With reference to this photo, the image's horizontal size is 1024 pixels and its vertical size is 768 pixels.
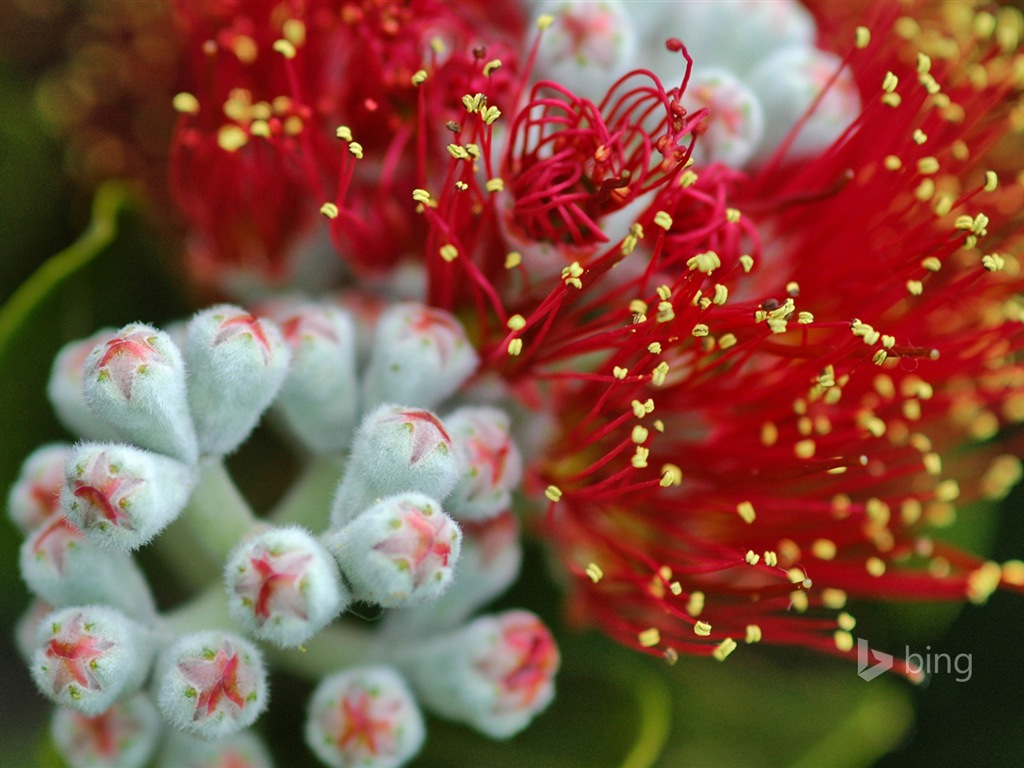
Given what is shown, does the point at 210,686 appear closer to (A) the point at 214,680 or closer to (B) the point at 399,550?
(A) the point at 214,680

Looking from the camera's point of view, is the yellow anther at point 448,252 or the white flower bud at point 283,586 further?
the yellow anther at point 448,252

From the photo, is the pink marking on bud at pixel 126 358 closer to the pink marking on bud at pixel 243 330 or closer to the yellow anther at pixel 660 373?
the pink marking on bud at pixel 243 330

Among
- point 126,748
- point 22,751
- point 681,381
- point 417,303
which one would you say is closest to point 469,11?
point 417,303

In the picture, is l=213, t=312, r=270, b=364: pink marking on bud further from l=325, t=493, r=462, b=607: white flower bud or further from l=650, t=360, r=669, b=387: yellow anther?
l=650, t=360, r=669, b=387: yellow anther

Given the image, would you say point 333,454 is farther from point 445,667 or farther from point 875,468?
point 875,468

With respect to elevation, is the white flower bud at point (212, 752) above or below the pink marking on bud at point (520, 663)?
below

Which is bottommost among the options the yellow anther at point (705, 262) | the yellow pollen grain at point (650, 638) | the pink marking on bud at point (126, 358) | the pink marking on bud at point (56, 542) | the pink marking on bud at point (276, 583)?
the pink marking on bud at point (276, 583)

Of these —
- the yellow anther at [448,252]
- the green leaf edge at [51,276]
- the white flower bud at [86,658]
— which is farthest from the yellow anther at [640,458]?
the green leaf edge at [51,276]

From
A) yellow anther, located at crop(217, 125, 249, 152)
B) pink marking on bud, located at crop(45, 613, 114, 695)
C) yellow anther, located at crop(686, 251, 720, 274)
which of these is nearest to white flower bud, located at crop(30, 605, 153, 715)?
pink marking on bud, located at crop(45, 613, 114, 695)
